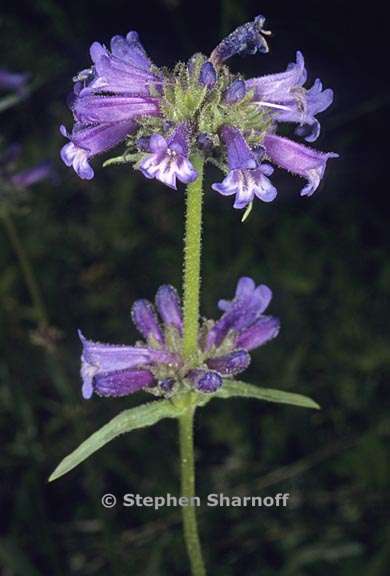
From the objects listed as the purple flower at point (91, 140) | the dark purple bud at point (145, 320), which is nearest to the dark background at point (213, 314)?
the dark purple bud at point (145, 320)

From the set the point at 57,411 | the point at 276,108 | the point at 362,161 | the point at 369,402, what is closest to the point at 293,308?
the point at 369,402

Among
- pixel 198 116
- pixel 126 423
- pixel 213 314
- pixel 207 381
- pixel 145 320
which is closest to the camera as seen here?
pixel 198 116

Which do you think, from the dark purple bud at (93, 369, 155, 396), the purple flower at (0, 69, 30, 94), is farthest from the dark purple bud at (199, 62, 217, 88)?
the purple flower at (0, 69, 30, 94)

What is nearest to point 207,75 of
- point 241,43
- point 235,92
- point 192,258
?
point 235,92

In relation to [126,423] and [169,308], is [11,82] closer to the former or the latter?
[169,308]

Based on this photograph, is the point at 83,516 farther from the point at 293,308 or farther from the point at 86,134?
the point at 86,134

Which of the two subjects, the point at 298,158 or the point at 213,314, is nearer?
the point at 298,158
